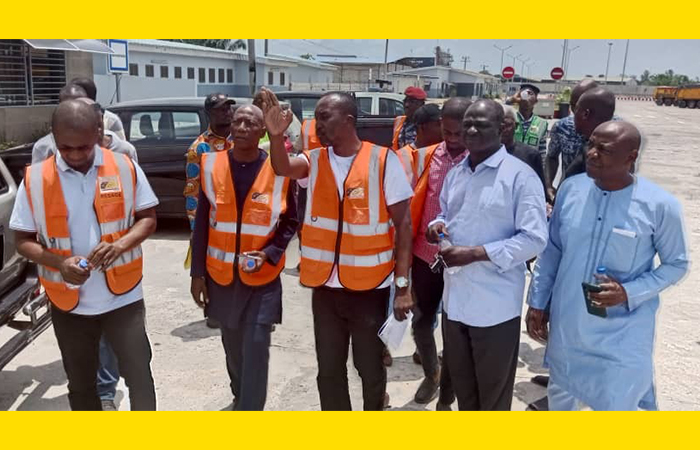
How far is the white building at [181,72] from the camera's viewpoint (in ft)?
75.6

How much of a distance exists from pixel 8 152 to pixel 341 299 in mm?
4260

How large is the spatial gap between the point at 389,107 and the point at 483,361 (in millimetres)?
9195

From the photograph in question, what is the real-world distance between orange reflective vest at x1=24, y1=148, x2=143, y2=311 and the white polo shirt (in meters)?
0.02

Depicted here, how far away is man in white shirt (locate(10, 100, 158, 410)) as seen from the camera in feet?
8.80

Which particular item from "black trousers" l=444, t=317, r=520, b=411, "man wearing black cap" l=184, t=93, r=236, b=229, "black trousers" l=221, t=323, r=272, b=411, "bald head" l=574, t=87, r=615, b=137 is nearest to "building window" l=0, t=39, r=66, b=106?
"man wearing black cap" l=184, t=93, r=236, b=229

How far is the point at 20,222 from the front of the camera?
2.74 m

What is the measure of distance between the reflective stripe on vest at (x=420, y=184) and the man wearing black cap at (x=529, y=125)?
234 cm

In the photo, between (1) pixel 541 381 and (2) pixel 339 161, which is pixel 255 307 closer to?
(2) pixel 339 161

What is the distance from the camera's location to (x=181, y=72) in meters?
29.3

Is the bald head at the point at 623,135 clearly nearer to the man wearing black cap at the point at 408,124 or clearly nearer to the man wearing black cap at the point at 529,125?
the man wearing black cap at the point at 408,124

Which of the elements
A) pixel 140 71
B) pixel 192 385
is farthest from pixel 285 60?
pixel 192 385

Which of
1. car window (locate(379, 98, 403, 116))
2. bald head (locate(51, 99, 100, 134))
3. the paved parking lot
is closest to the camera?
bald head (locate(51, 99, 100, 134))

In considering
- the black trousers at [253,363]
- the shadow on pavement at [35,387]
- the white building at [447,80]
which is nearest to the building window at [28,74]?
the shadow on pavement at [35,387]

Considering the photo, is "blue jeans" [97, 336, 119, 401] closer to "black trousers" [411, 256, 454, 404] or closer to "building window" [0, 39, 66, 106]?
"black trousers" [411, 256, 454, 404]
